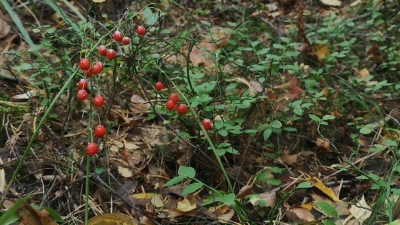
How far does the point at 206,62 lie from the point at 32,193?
4.05 feet

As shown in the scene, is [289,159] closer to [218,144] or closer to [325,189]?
[325,189]

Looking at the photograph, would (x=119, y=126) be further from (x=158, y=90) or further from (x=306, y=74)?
(x=306, y=74)

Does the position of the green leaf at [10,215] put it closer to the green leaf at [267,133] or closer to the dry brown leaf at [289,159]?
the green leaf at [267,133]

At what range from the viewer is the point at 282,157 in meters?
1.99

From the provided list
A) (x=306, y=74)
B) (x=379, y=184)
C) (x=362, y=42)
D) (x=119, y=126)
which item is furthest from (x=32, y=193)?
(x=362, y=42)

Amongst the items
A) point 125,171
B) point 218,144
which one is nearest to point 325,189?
point 218,144

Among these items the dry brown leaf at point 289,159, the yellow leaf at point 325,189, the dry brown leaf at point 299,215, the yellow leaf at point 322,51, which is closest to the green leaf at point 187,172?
the dry brown leaf at point 299,215

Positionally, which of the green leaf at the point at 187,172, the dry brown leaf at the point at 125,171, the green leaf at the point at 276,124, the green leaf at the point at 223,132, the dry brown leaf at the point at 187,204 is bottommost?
the dry brown leaf at the point at 187,204

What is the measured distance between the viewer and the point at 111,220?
145 cm

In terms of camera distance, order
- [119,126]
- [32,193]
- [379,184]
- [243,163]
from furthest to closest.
Result: 1. [119,126]
2. [243,163]
3. [32,193]
4. [379,184]

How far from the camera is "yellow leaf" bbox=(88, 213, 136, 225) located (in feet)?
4.72

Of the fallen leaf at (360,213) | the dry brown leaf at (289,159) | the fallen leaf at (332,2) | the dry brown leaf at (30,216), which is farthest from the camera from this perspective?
the fallen leaf at (332,2)

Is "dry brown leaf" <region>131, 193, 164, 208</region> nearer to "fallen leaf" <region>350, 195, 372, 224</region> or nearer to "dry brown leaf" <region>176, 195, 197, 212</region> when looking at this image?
"dry brown leaf" <region>176, 195, 197, 212</region>

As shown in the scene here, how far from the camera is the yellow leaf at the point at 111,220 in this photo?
1438 millimetres
